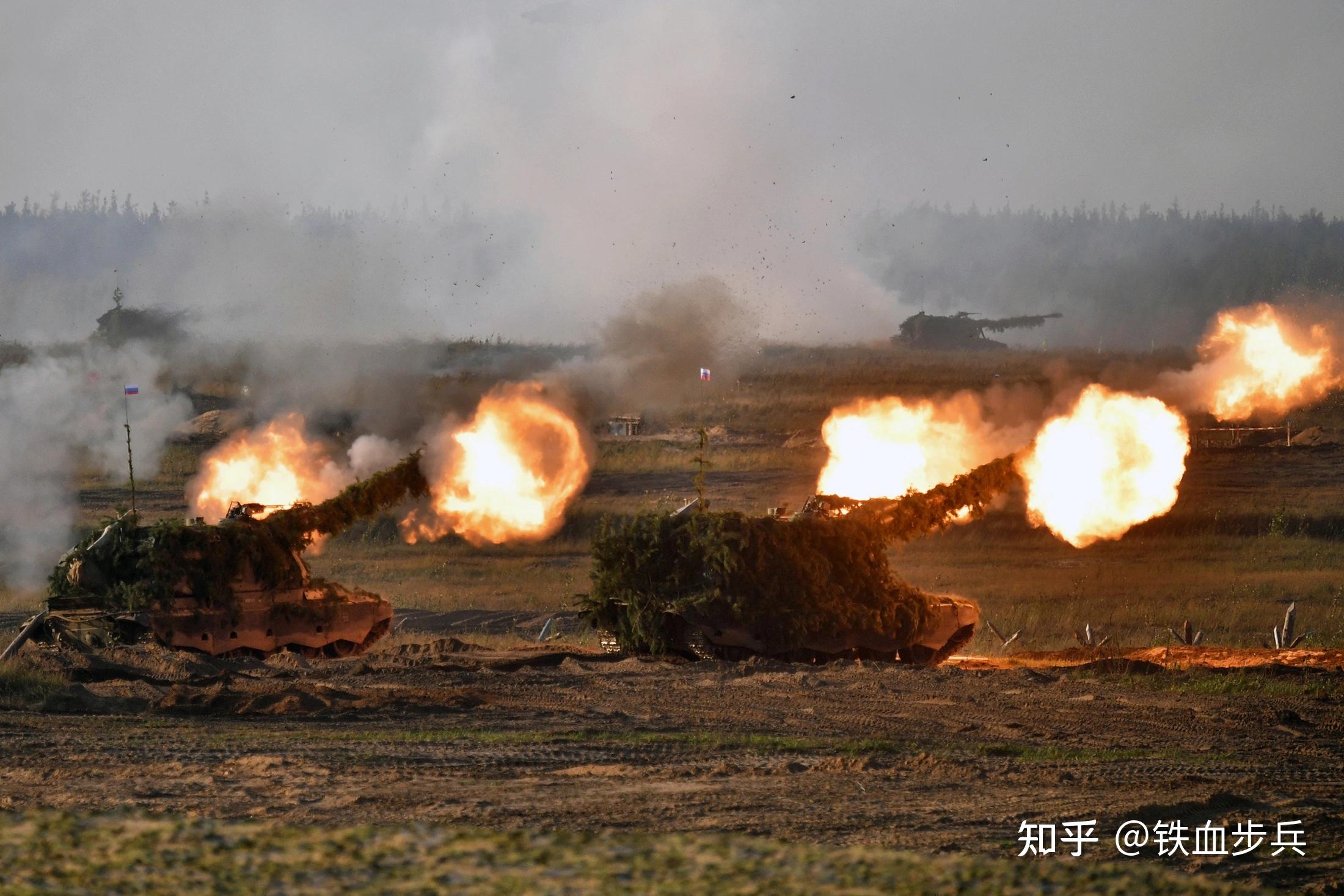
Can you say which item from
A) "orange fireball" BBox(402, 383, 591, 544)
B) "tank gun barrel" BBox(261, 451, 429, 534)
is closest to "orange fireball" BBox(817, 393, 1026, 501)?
"orange fireball" BBox(402, 383, 591, 544)

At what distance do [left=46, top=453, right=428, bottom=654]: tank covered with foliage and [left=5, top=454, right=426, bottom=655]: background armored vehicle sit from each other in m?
0.02

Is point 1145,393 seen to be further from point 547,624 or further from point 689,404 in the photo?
point 689,404

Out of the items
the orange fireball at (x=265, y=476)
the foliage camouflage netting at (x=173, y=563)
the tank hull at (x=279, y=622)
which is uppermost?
the orange fireball at (x=265, y=476)

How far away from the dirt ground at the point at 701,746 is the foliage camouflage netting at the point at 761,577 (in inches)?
39.7

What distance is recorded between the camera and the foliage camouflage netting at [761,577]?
24.2m

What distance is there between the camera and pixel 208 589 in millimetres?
25266

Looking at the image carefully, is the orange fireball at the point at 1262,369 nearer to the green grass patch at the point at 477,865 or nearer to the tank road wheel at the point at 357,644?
the tank road wheel at the point at 357,644

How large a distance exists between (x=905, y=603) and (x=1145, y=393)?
9118mm

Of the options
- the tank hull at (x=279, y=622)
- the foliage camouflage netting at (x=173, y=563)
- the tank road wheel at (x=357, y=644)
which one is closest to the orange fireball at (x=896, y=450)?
the tank road wheel at (x=357, y=644)

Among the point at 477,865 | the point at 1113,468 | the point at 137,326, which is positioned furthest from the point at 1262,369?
the point at 137,326

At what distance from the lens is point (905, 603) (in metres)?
25.2

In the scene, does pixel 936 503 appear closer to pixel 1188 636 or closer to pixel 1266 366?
pixel 1188 636

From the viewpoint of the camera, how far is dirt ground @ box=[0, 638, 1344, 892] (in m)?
12.0

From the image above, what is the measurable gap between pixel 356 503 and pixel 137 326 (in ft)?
103
